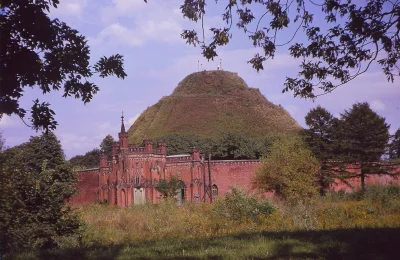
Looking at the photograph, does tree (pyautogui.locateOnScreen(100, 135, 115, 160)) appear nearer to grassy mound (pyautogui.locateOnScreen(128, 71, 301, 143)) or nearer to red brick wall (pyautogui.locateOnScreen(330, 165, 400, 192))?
grassy mound (pyautogui.locateOnScreen(128, 71, 301, 143))

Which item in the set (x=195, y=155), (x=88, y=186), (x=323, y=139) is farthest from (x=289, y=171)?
(x=88, y=186)

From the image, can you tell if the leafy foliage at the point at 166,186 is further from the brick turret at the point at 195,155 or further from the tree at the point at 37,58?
the tree at the point at 37,58

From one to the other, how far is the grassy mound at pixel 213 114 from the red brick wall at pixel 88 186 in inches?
974

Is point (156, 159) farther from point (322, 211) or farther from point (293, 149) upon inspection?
point (322, 211)

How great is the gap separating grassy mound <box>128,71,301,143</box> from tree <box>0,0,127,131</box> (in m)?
62.2

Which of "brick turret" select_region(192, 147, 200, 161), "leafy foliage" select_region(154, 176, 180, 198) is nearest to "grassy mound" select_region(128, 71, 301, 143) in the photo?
"brick turret" select_region(192, 147, 200, 161)

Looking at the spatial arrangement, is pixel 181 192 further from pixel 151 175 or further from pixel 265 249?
pixel 265 249

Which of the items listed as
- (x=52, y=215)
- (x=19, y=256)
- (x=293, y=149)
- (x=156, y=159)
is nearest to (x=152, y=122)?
(x=156, y=159)

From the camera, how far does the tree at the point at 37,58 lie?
5.63 m

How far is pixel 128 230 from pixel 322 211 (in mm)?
8190

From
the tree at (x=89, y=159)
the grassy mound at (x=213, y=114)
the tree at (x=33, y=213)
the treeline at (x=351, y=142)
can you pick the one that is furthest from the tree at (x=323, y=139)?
the tree at (x=89, y=159)

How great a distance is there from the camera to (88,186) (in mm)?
44531

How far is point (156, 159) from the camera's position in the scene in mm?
40469

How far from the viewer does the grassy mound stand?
73.5m
